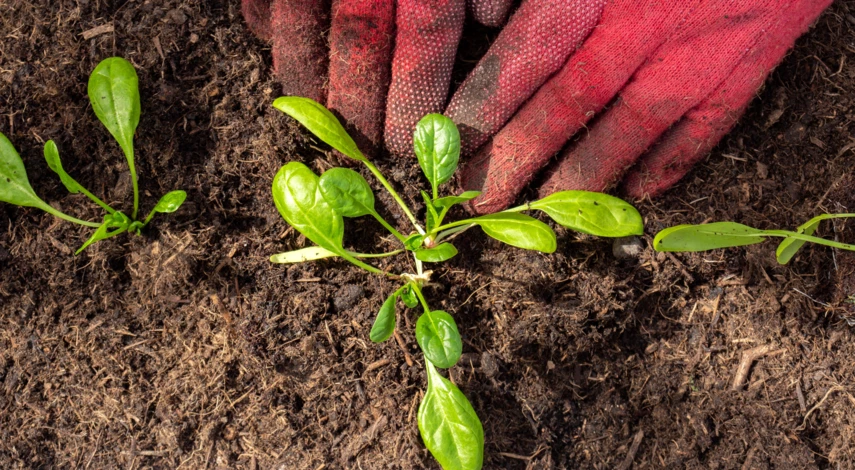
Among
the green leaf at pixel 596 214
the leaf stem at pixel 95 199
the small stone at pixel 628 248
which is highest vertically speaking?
the green leaf at pixel 596 214

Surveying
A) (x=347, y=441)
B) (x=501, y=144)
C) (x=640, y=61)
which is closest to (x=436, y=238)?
(x=501, y=144)

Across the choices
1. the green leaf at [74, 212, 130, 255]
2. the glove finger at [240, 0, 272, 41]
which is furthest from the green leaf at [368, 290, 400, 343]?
the glove finger at [240, 0, 272, 41]

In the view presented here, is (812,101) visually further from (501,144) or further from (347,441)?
(347,441)

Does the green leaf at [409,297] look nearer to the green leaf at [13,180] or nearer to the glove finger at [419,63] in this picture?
the glove finger at [419,63]

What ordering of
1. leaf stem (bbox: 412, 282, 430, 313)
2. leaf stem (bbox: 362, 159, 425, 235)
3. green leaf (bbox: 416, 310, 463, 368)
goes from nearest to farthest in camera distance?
1. green leaf (bbox: 416, 310, 463, 368)
2. leaf stem (bbox: 412, 282, 430, 313)
3. leaf stem (bbox: 362, 159, 425, 235)

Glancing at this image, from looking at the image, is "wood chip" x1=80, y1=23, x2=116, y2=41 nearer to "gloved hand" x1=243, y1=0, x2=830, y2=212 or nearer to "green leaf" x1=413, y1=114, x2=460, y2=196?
"gloved hand" x1=243, y1=0, x2=830, y2=212

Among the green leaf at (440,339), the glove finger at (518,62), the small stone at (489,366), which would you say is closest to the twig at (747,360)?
Answer: the small stone at (489,366)
